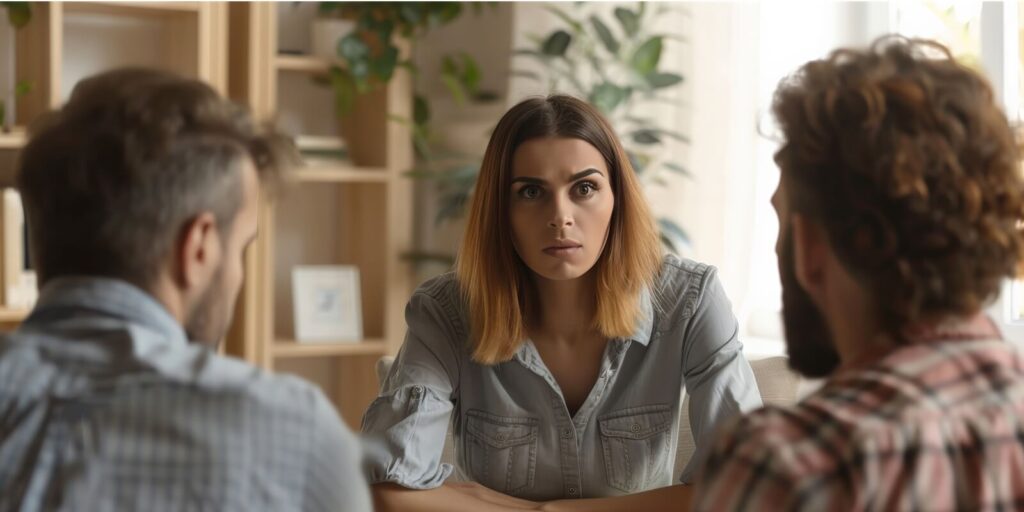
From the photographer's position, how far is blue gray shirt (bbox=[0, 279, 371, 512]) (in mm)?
865

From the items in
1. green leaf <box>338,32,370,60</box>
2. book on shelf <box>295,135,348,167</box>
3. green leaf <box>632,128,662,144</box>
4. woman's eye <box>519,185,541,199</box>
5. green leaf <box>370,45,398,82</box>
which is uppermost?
green leaf <box>338,32,370,60</box>

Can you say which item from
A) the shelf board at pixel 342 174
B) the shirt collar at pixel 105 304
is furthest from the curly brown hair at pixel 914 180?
the shelf board at pixel 342 174

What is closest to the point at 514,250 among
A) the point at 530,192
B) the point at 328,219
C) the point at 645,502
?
the point at 530,192

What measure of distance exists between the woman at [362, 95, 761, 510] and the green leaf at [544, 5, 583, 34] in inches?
51.5

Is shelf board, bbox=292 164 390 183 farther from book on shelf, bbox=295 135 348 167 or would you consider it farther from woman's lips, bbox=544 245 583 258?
woman's lips, bbox=544 245 583 258

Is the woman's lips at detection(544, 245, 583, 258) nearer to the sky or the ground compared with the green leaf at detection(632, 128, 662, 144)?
nearer to the ground

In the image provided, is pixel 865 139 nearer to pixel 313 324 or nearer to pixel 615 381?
pixel 615 381

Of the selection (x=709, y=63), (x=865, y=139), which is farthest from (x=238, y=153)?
(x=709, y=63)

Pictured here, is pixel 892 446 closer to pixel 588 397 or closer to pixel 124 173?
pixel 124 173

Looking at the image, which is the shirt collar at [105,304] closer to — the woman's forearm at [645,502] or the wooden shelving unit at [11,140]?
the woman's forearm at [645,502]

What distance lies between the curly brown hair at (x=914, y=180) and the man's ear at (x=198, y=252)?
19.6 inches

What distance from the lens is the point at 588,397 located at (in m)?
1.84

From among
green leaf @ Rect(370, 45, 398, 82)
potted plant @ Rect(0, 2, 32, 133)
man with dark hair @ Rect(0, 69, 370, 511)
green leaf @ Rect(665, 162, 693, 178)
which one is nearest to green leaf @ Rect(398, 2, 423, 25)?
green leaf @ Rect(370, 45, 398, 82)

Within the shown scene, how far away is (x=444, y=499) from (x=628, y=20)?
→ 5.89 feet
